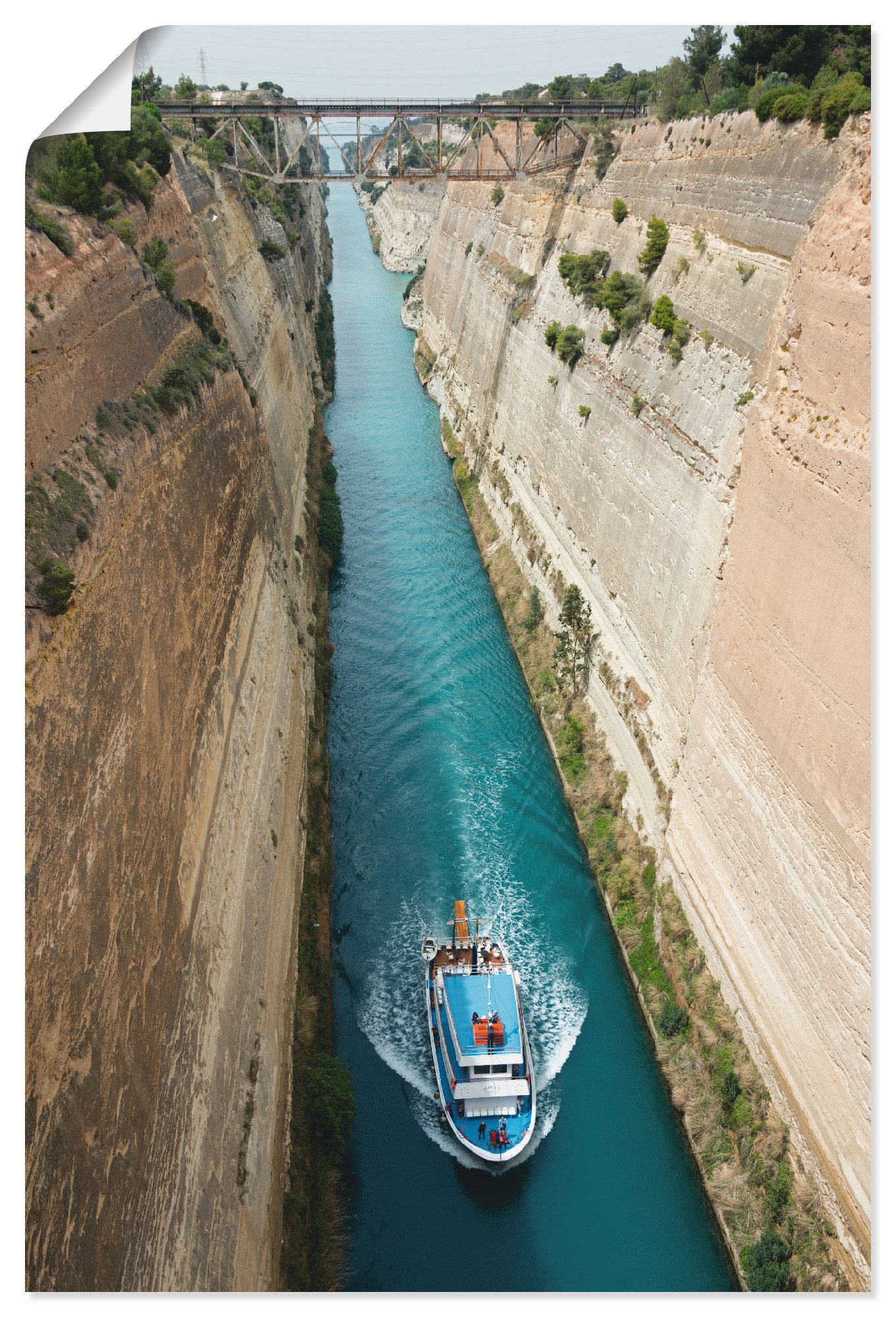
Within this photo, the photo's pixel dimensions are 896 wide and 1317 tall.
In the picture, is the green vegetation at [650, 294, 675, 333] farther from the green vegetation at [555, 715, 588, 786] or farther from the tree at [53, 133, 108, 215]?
the tree at [53, 133, 108, 215]

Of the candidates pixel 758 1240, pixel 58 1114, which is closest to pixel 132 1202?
pixel 58 1114

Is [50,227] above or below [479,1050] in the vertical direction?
above

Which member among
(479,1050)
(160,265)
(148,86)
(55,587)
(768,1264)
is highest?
(148,86)

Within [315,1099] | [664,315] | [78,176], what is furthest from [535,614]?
[78,176]

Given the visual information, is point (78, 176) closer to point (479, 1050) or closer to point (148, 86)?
point (479, 1050)

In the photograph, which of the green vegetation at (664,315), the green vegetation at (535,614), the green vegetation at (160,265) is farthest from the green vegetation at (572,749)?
the green vegetation at (160,265)

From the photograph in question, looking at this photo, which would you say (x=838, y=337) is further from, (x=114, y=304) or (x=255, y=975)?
(x=255, y=975)
